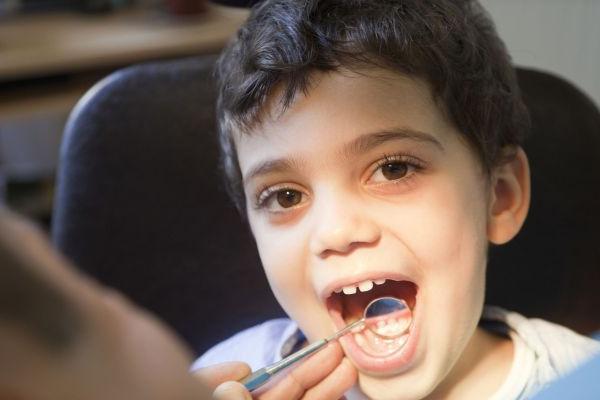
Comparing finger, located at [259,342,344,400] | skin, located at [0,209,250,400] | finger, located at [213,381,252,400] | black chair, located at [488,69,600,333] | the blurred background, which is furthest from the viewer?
the blurred background

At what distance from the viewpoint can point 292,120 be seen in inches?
26.7

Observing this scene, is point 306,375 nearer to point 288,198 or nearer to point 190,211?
point 288,198

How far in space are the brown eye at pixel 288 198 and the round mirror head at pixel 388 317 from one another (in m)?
0.12

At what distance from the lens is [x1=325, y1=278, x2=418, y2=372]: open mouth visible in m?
0.68

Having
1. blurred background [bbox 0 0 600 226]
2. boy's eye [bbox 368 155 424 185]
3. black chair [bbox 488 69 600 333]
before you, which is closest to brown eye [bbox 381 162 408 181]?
boy's eye [bbox 368 155 424 185]

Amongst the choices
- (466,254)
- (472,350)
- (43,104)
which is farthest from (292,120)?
(43,104)

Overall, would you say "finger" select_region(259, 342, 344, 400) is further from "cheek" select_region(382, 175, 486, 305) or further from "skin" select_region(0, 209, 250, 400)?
"skin" select_region(0, 209, 250, 400)

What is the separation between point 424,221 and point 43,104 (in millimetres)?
1318

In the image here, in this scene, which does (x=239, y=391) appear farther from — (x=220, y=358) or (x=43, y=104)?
(x=43, y=104)

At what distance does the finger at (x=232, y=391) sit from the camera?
62 centimetres

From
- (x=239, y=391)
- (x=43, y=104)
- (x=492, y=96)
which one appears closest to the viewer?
(x=239, y=391)

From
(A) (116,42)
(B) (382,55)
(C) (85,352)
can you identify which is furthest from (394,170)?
(A) (116,42)

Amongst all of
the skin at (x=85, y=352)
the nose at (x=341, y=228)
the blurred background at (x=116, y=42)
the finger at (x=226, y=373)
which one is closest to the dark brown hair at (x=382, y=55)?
the nose at (x=341, y=228)

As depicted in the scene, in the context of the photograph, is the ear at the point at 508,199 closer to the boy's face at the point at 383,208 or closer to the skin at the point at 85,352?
the boy's face at the point at 383,208
